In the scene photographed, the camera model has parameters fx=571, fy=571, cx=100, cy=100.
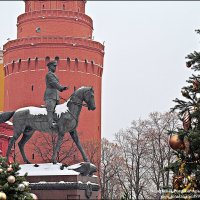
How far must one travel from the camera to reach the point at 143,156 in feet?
127

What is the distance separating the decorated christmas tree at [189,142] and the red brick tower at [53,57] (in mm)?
37998

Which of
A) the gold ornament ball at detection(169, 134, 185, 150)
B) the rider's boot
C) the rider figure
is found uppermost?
the rider figure

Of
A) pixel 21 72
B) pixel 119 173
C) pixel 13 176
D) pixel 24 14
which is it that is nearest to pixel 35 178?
pixel 13 176

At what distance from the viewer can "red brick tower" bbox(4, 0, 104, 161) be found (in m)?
51.2

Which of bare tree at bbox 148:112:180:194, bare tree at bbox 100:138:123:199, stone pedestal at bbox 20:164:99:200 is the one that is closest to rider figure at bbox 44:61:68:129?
stone pedestal at bbox 20:164:99:200

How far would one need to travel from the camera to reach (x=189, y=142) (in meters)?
11.4

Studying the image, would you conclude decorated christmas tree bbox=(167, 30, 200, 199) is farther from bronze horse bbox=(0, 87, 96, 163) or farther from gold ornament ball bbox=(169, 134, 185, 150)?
bronze horse bbox=(0, 87, 96, 163)

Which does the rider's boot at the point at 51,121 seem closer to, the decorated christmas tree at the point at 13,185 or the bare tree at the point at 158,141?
the decorated christmas tree at the point at 13,185

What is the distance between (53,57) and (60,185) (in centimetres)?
3798

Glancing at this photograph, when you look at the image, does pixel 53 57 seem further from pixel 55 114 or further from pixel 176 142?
pixel 176 142

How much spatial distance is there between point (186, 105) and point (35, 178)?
4623 mm

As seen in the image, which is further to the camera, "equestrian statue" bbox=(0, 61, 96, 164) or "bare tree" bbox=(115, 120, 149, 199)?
"bare tree" bbox=(115, 120, 149, 199)

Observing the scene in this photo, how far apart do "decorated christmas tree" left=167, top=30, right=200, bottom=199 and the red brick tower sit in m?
38.0

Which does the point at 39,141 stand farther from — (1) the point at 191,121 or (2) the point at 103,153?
(1) the point at 191,121
